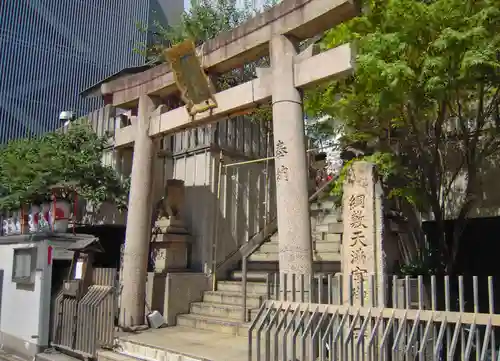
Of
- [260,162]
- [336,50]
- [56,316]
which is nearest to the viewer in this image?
[336,50]

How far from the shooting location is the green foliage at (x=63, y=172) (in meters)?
12.8

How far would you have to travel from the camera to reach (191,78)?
30.1 ft

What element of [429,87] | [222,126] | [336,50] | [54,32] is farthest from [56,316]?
[54,32]

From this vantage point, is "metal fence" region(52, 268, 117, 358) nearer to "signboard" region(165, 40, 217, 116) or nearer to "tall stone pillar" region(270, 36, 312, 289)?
"tall stone pillar" region(270, 36, 312, 289)

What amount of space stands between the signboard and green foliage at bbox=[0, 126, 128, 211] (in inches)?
187

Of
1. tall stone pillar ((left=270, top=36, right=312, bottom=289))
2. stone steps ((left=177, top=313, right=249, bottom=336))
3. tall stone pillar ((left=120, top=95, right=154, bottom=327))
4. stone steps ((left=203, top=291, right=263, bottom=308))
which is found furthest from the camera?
tall stone pillar ((left=120, top=95, right=154, bottom=327))

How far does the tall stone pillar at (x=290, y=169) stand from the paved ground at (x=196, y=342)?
1.57m

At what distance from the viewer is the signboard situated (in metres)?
9.02

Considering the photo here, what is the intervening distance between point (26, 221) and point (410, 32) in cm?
1060

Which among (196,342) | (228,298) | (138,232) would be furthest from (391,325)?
(138,232)

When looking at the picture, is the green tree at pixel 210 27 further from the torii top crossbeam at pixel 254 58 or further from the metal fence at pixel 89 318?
the metal fence at pixel 89 318

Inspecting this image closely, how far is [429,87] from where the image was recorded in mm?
7160

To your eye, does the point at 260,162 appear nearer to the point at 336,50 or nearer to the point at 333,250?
the point at 333,250

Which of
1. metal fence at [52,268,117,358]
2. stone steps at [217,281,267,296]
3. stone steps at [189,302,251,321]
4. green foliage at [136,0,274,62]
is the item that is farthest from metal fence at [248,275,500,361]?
green foliage at [136,0,274,62]
